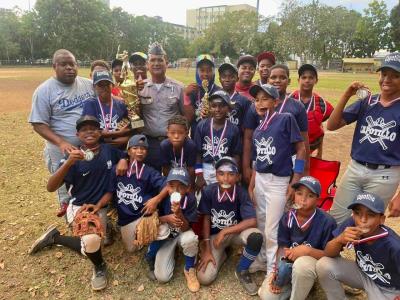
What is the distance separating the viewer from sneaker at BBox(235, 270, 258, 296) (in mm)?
3990

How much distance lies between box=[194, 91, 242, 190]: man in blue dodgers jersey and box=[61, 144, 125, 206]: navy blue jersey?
3.90 feet

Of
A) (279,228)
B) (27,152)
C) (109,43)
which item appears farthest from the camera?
(109,43)

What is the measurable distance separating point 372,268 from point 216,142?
2236 millimetres

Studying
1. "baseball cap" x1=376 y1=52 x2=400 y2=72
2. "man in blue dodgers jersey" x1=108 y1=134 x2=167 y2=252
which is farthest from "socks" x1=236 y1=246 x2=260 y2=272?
"baseball cap" x1=376 y1=52 x2=400 y2=72

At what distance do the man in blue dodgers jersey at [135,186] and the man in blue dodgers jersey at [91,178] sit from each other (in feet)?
0.57

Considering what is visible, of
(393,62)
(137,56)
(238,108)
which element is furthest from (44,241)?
(393,62)

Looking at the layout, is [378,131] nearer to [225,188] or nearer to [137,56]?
[225,188]

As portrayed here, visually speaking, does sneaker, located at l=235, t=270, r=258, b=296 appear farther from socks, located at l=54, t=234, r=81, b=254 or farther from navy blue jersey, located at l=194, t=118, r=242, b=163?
socks, located at l=54, t=234, r=81, b=254

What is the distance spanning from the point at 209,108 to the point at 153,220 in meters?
1.58

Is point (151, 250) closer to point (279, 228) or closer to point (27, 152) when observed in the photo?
point (279, 228)

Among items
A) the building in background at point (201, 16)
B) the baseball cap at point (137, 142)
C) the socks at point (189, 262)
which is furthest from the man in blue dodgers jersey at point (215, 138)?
the building in background at point (201, 16)

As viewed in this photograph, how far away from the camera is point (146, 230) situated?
13.4 feet

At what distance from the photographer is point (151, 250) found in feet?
14.4

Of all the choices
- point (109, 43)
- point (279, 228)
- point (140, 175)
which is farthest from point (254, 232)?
point (109, 43)
